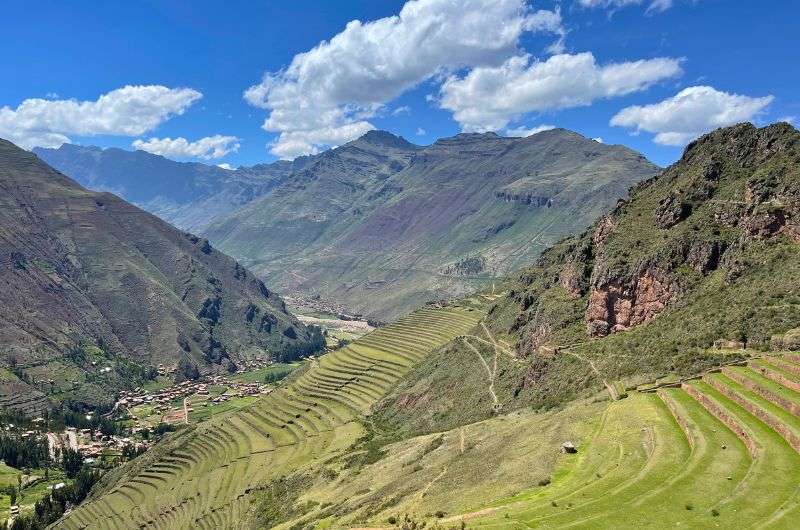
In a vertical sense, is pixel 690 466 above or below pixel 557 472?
above

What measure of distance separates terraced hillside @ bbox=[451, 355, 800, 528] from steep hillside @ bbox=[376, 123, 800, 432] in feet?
38.9

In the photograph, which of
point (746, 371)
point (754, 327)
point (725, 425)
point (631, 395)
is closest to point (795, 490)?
point (725, 425)

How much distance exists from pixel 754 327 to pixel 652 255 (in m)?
27.8

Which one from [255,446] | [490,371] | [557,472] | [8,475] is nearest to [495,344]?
[490,371]

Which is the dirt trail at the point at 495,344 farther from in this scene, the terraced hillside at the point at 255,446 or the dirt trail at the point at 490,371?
the terraced hillside at the point at 255,446

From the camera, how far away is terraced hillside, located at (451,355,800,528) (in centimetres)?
3659

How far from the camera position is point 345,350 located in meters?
192

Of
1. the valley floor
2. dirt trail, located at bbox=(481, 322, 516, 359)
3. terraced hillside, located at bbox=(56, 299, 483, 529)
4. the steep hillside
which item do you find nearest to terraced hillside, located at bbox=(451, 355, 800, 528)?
the valley floor

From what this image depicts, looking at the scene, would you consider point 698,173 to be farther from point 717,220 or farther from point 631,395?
point 631,395

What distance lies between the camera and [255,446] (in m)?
134

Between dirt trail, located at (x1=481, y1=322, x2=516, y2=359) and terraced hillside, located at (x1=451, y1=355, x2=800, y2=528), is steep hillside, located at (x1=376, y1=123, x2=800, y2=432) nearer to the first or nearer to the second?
dirt trail, located at (x1=481, y1=322, x2=516, y2=359)

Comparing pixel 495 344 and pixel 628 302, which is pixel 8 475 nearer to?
pixel 495 344

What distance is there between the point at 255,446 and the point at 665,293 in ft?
323

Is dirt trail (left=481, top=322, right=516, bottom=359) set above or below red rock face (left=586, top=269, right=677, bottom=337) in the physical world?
below
